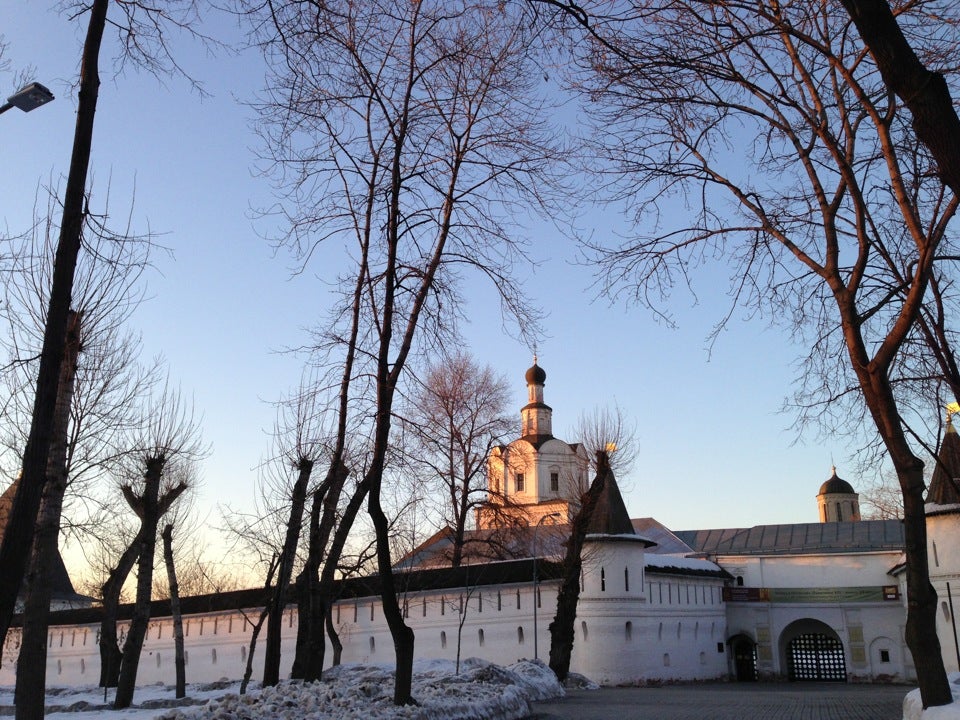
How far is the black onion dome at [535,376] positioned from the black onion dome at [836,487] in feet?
86.2

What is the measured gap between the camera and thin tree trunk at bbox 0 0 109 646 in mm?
6312

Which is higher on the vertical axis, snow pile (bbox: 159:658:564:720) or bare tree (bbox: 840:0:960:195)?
bare tree (bbox: 840:0:960:195)

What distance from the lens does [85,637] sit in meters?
39.9

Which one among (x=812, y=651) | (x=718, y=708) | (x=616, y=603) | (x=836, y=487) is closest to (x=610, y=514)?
(x=616, y=603)

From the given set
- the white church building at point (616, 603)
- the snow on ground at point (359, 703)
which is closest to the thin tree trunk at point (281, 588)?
the snow on ground at point (359, 703)

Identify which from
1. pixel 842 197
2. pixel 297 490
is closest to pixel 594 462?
pixel 297 490

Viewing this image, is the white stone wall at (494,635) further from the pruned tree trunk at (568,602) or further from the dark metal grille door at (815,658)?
the dark metal grille door at (815,658)

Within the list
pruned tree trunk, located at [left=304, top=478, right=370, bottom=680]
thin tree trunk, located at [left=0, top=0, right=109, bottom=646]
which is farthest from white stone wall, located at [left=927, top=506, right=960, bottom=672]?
thin tree trunk, located at [left=0, top=0, right=109, bottom=646]

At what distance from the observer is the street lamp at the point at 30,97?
7.37 metres

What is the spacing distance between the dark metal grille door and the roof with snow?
178 inches

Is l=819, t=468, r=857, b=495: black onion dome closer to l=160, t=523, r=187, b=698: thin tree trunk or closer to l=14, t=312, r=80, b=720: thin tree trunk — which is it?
l=160, t=523, r=187, b=698: thin tree trunk

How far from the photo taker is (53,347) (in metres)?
6.72

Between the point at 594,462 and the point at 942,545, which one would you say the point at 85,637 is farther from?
the point at 942,545

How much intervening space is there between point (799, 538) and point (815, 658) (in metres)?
8.99
